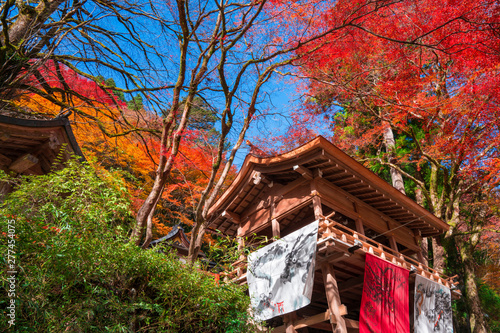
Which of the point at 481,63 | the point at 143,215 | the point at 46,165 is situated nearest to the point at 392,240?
the point at 481,63

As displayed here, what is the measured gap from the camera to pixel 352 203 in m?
9.46

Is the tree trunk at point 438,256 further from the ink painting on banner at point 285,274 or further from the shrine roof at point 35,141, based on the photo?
the shrine roof at point 35,141

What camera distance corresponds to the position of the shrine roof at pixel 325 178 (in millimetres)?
8281

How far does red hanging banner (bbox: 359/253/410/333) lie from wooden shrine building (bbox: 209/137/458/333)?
1.02 feet

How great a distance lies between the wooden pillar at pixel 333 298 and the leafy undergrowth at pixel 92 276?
10.7 ft

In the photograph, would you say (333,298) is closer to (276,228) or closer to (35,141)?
(276,228)

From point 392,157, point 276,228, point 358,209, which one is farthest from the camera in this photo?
point 392,157

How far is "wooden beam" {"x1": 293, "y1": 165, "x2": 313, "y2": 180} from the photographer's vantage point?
8.38 m

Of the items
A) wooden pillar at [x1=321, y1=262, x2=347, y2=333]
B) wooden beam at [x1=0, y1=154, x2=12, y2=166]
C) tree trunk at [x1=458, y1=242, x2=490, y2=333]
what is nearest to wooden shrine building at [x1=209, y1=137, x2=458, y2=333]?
wooden pillar at [x1=321, y1=262, x2=347, y2=333]

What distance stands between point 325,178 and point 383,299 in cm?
337

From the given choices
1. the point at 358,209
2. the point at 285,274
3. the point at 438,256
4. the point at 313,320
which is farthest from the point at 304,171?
the point at 438,256

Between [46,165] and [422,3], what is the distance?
14.1m

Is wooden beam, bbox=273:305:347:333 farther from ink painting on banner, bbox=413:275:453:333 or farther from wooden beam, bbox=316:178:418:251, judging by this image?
ink painting on banner, bbox=413:275:453:333

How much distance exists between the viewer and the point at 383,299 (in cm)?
729
